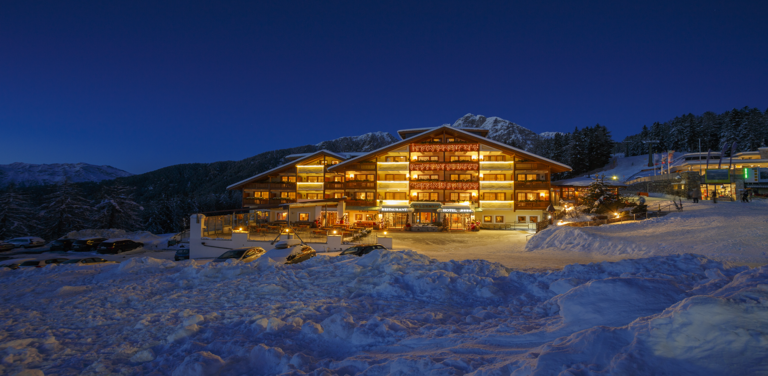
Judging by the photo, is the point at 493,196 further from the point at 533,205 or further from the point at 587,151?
the point at 587,151

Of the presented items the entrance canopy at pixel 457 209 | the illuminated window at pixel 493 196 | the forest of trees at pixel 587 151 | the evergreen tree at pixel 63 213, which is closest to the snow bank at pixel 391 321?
the entrance canopy at pixel 457 209

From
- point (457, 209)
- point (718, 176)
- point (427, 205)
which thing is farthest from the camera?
point (718, 176)

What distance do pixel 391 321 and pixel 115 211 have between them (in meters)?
54.0

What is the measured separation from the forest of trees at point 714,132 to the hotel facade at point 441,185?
58745 mm

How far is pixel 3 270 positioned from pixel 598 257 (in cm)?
2738

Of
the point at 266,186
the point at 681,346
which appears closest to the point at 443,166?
the point at 266,186

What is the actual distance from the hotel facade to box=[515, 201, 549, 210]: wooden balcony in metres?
0.11

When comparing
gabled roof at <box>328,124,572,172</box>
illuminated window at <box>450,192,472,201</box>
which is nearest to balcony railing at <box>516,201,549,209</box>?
gabled roof at <box>328,124,572,172</box>

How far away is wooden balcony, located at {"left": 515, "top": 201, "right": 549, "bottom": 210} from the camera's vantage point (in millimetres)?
40156

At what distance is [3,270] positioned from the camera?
12.3m

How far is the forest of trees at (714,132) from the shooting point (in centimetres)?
6831

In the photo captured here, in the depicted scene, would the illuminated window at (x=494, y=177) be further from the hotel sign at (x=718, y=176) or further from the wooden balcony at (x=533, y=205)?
the hotel sign at (x=718, y=176)

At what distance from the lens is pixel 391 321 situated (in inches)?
269

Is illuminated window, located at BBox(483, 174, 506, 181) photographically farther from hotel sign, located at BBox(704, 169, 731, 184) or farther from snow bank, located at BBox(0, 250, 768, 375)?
snow bank, located at BBox(0, 250, 768, 375)
